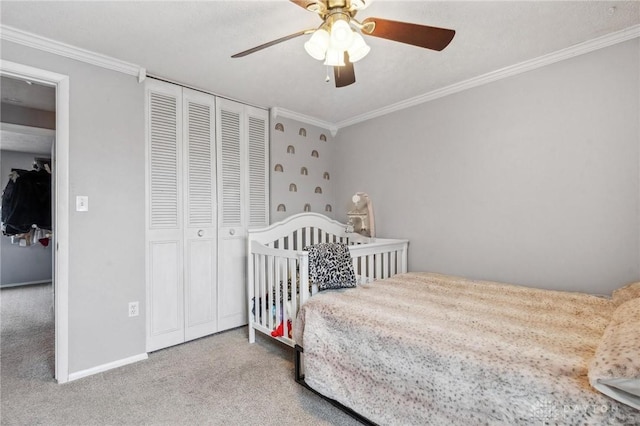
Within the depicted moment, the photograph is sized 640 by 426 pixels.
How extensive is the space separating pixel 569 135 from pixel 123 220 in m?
3.34

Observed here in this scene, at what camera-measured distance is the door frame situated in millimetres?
2049

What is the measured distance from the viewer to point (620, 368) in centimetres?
90

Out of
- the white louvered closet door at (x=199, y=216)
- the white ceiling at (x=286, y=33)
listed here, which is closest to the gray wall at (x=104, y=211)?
the white ceiling at (x=286, y=33)

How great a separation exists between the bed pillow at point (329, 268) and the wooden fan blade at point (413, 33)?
4.67 feet

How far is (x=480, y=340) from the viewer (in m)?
1.31

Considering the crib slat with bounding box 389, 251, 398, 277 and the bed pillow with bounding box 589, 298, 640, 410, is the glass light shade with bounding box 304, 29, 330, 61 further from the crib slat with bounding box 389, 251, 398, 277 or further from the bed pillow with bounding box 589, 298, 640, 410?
the crib slat with bounding box 389, 251, 398, 277

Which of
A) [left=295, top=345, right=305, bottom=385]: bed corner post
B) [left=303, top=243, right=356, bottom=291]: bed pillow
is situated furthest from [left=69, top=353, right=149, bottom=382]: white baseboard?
[left=303, top=243, right=356, bottom=291]: bed pillow

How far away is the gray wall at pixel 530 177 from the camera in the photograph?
198 centimetres

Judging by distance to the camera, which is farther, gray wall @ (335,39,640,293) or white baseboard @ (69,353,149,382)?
white baseboard @ (69,353,149,382)

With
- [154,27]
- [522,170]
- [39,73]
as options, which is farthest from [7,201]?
[522,170]

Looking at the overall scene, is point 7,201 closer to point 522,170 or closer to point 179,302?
point 179,302

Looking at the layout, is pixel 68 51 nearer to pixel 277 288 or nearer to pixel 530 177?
pixel 277 288

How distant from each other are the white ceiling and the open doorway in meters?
1.41

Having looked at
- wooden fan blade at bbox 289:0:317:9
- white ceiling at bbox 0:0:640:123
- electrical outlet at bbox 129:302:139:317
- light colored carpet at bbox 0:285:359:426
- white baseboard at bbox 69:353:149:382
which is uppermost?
white ceiling at bbox 0:0:640:123
